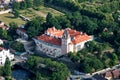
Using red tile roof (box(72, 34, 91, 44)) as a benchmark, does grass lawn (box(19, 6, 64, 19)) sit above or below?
below

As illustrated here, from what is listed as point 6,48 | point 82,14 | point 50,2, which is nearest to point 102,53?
point 6,48

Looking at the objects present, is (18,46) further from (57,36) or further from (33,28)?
(57,36)

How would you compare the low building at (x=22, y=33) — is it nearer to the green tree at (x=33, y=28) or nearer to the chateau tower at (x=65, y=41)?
the green tree at (x=33, y=28)

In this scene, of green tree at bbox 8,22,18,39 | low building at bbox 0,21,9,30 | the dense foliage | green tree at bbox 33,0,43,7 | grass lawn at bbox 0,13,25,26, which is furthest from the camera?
green tree at bbox 33,0,43,7

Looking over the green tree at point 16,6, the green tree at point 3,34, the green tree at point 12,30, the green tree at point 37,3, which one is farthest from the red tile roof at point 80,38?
the green tree at point 37,3

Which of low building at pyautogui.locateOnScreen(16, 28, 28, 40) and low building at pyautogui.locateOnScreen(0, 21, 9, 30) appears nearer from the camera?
low building at pyautogui.locateOnScreen(16, 28, 28, 40)

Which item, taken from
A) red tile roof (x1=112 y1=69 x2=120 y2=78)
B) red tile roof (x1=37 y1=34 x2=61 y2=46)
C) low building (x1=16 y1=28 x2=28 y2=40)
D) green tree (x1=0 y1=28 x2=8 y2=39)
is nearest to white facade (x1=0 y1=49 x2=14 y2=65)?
red tile roof (x1=37 y1=34 x2=61 y2=46)

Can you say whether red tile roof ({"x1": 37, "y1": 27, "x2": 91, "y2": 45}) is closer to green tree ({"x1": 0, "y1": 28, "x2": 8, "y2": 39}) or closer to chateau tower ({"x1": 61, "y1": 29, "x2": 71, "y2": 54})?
chateau tower ({"x1": 61, "y1": 29, "x2": 71, "y2": 54})

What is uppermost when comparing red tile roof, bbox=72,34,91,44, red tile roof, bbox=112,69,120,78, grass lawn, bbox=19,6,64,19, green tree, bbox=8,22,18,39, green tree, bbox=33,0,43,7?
red tile roof, bbox=72,34,91,44

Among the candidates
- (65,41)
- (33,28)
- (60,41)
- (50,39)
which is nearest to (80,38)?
(60,41)
